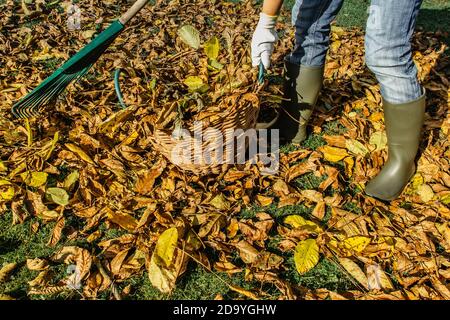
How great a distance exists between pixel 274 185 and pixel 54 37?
7.79ft

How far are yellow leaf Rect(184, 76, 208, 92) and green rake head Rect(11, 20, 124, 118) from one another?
0.43 m

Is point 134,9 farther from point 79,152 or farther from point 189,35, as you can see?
point 79,152

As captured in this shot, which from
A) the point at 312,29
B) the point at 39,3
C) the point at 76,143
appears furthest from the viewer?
the point at 39,3

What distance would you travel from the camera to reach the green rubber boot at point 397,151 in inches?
75.3

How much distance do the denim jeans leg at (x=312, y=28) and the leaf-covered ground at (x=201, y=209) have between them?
255 millimetres

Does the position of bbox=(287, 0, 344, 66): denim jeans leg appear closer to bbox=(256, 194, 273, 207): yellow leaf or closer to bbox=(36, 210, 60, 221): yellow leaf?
bbox=(256, 194, 273, 207): yellow leaf

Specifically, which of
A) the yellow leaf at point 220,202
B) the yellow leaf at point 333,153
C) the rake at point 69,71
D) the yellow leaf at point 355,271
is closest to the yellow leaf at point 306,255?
the yellow leaf at point 355,271

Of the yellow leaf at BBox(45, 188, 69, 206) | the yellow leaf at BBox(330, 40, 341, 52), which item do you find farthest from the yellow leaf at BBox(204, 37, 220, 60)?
the yellow leaf at BBox(330, 40, 341, 52)

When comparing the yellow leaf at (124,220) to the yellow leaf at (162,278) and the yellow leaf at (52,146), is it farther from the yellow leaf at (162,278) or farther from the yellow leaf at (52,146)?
the yellow leaf at (52,146)

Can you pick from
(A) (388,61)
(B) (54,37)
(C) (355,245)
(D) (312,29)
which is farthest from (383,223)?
(B) (54,37)

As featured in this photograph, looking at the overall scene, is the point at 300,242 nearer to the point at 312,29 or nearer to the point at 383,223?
the point at 383,223

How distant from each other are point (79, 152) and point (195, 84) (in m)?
0.70

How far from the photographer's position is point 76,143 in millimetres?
2238

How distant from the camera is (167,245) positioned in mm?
1666
